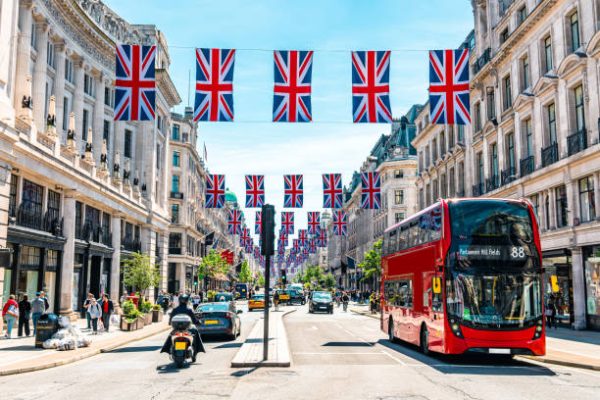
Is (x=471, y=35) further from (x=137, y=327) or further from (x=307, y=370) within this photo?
(x=307, y=370)

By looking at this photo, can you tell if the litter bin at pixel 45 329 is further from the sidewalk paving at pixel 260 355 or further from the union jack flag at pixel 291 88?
the union jack flag at pixel 291 88

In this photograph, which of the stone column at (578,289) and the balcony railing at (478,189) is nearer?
the stone column at (578,289)

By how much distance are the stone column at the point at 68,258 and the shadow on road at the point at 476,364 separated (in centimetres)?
2034

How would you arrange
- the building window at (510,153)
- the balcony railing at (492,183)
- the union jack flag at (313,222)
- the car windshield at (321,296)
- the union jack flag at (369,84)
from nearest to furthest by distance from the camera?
the union jack flag at (369,84)
the building window at (510,153)
the balcony railing at (492,183)
the car windshield at (321,296)
the union jack flag at (313,222)

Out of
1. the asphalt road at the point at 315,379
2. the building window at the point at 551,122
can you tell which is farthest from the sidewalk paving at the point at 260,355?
the building window at the point at 551,122

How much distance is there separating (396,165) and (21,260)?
205 feet

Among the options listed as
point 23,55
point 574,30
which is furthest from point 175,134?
point 574,30

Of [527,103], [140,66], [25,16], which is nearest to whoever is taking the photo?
[140,66]

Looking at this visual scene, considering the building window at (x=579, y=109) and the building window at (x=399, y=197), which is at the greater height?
the building window at (x=399, y=197)

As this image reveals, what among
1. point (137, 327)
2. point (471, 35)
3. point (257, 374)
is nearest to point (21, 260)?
point (137, 327)

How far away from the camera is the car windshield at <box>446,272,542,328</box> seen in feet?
51.9

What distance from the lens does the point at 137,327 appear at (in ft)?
96.1

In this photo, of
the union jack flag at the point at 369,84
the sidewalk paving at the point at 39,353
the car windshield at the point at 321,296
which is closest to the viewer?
the sidewalk paving at the point at 39,353

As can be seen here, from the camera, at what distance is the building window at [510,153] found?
124 feet
